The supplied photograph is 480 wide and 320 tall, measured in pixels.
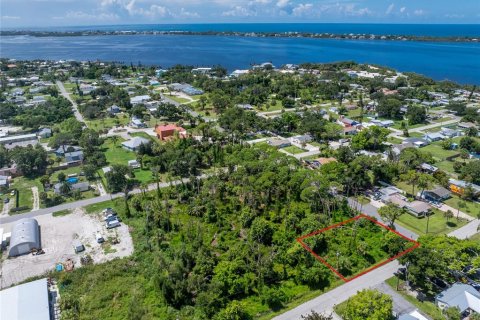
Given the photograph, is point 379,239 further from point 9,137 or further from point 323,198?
point 9,137

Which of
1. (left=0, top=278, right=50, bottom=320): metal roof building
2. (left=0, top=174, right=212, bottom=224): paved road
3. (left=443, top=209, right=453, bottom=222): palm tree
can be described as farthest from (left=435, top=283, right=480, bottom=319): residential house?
(left=0, top=174, right=212, bottom=224): paved road

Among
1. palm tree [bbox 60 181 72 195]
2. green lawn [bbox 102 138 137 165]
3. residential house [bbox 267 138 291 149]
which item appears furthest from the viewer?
residential house [bbox 267 138 291 149]

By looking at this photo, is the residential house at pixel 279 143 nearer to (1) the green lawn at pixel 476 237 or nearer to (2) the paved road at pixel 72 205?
(2) the paved road at pixel 72 205

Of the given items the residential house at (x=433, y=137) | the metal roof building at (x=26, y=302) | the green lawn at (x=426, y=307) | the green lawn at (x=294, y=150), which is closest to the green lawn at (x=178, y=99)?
the green lawn at (x=294, y=150)

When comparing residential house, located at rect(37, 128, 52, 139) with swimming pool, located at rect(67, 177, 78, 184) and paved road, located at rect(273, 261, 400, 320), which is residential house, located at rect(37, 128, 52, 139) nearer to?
swimming pool, located at rect(67, 177, 78, 184)

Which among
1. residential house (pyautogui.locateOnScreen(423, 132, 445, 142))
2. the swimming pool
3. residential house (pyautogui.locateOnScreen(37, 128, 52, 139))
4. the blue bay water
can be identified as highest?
the blue bay water

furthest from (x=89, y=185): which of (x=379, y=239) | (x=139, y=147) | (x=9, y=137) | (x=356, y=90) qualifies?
(x=356, y=90)
